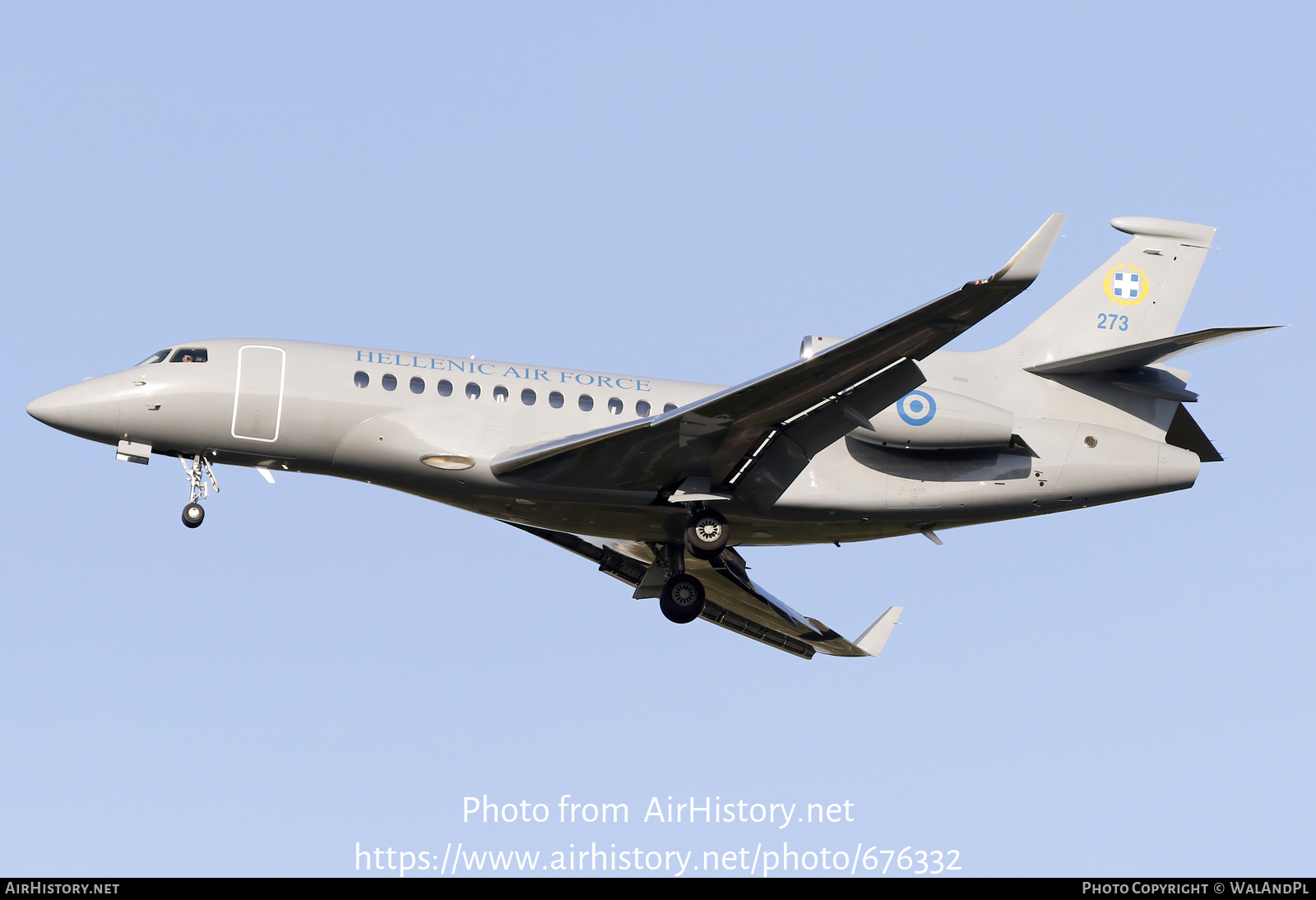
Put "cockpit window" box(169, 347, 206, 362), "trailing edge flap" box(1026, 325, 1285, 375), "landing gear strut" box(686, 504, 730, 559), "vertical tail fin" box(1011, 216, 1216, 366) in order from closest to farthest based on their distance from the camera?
"trailing edge flap" box(1026, 325, 1285, 375) < "cockpit window" box(169, 347, 206, 362) < "landing gear strut" box(686, 504, 730, 559) < "vertical tail fin" box(1011, 216, 1216, 366)

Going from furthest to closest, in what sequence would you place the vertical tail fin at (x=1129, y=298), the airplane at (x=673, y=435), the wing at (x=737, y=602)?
the wing at (x=737, y=602) → the vertical tail fin at (x=1129, y=298) → the airplane at (x=673, y=435)

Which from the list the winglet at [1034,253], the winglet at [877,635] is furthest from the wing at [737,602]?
the winglet at [1034,253]

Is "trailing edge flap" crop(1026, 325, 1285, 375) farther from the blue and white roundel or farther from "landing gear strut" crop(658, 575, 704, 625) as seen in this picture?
"landing gear strut" crop(658, 575, 704, 625)

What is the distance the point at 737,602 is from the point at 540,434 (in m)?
6.91

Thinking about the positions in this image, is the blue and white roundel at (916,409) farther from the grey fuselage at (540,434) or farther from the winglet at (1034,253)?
the winglet at (1034,253)

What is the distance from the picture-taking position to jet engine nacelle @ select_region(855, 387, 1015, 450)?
21203 mm

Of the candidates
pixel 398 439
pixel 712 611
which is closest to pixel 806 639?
pixel 712 611

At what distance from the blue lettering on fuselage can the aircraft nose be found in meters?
3.48

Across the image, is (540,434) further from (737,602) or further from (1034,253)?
(1034,253)

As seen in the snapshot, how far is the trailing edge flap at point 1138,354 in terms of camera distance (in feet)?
63.6

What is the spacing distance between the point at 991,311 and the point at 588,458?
598cm

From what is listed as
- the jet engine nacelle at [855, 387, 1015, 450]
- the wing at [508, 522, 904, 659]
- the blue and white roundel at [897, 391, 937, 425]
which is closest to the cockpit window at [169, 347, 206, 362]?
the wing at [508, 522, 904, 659]

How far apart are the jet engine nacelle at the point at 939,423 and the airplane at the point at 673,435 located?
0.08 feet

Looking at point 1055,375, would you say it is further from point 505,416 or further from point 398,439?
point 398,439
